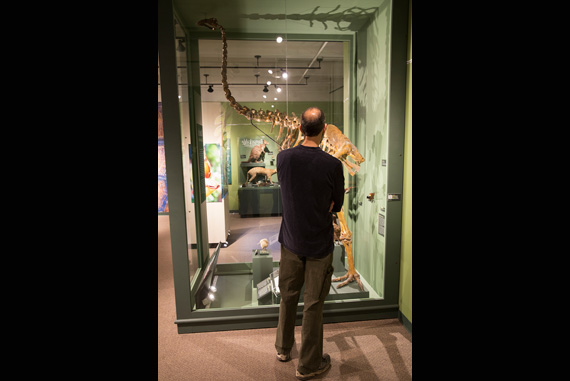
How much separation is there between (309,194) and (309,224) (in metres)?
0.22

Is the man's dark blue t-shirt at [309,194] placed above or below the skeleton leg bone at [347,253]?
above

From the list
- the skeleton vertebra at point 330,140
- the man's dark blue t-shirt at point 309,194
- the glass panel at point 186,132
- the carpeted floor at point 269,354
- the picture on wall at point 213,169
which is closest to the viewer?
the man's dark blue t-shirt at point 309,194

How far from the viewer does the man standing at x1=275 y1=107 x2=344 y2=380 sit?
2.18m

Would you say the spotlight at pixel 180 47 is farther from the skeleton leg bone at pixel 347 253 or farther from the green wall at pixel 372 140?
the skeleton leg bone at pixel 347 253

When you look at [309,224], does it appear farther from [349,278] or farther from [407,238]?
[349,278]

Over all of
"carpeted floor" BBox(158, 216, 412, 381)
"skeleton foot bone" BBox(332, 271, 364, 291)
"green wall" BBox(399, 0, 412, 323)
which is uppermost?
"green wall" BBox(399, 0, 412, 323)

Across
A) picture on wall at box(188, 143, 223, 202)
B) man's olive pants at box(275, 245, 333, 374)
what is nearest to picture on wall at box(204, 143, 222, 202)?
picture on wall at box(188, 143, 223, 202)

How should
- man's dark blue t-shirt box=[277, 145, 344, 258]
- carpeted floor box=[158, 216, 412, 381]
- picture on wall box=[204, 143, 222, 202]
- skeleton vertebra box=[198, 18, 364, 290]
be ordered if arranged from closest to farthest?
man's dark blue t-shirt box=[277, 145, 344, 258], carpeted floor box=[158, 216, 412, 381], skeleton vertebra box=[198, 18, 364, 290], picture on wall box=[204, 143, 222, 202]

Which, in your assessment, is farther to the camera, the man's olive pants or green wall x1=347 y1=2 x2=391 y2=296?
green wall x1=347 y1=2 x2=391 y2=296

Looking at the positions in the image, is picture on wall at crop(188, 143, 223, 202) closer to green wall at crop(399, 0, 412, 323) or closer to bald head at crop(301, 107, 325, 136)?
bald head at crop(301, 107, 325, 136)

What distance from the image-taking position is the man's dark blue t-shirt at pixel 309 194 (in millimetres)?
2176

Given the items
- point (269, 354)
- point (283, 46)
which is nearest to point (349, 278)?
point (269, 354)

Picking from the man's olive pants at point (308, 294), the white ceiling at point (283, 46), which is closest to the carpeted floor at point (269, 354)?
the man's olive pants at point (308, 294)

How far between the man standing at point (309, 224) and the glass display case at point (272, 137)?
2.72ft
